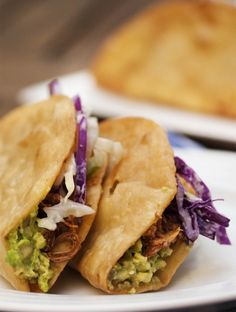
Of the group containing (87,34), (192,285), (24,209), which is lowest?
(87,34)

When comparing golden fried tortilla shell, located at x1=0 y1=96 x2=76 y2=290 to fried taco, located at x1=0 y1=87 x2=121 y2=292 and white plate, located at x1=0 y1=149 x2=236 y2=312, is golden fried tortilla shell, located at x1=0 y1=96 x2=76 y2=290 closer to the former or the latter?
fried taco, located at x1=0 y1=87 x2=121 y2=292

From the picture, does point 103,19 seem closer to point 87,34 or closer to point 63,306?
point 87,34

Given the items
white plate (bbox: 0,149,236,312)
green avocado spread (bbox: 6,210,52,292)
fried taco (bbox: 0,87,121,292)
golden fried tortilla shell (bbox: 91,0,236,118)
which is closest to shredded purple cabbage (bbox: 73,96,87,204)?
fried taco (bbox: 0,87,121,292)

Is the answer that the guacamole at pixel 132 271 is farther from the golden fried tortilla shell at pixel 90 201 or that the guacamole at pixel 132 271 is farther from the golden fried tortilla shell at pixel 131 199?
the golden fried tortilla shell at pixel 90 201

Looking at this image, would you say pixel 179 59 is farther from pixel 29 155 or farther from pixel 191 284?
pixel 191 284

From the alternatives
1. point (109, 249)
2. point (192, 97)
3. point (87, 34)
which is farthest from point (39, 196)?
point (87, 34)

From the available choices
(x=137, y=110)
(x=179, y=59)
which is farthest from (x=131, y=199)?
(x=179, y=59)
